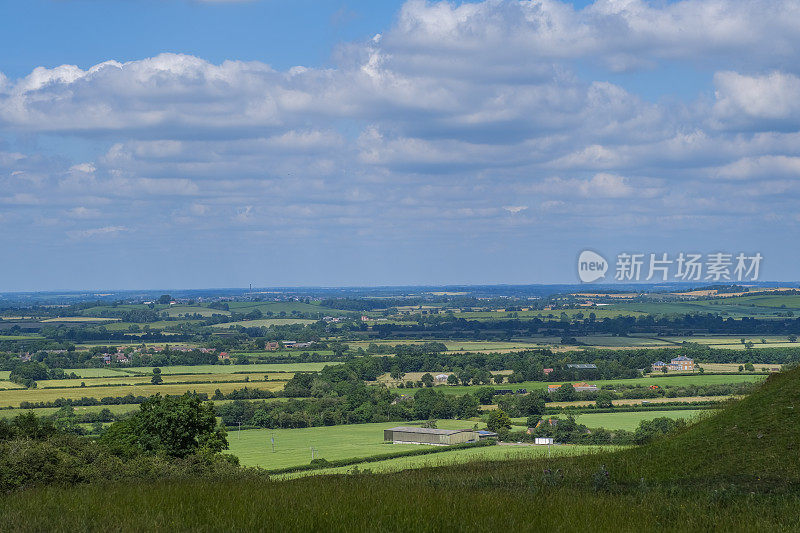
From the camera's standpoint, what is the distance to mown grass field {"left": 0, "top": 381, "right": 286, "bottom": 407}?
123375 mm

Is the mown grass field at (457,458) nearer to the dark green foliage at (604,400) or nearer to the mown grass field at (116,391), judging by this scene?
the dark green foliage at (604,400)

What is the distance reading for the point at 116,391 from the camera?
130 metres

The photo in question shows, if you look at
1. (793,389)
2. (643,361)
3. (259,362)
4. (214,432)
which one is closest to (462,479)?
(793,389)

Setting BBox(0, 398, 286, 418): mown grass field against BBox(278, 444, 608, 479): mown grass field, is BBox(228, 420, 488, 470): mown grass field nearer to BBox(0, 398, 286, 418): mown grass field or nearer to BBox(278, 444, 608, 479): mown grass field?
BBox(278, 444, 608, 479): mown grass field

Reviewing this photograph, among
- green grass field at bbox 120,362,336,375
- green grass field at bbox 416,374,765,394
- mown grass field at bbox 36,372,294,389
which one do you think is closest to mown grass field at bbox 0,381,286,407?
mown grass field at bbox 36,372,294,389

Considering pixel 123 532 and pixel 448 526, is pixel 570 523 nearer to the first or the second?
pixel 448 526

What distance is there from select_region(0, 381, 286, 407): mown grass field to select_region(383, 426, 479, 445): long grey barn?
1809 inches

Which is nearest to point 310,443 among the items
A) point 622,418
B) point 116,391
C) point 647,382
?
point 622,418

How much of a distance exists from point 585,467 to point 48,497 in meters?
17.0

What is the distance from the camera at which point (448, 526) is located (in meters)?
11.0

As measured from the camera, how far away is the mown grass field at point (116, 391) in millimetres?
123375

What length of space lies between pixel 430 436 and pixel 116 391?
6803 cm

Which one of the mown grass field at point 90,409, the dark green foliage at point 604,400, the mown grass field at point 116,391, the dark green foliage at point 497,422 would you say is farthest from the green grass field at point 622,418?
the mown grass field at point 116,391

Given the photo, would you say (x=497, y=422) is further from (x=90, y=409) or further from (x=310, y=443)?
(x=90, y=409)
